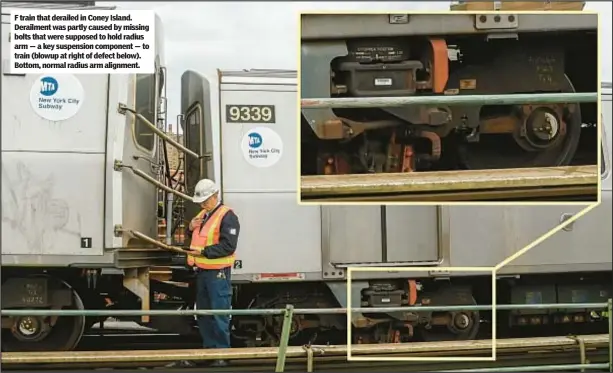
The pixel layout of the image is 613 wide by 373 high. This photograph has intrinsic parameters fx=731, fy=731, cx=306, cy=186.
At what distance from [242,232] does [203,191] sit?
0.46 m

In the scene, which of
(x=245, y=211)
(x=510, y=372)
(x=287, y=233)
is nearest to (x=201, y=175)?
(x=245, y=211)

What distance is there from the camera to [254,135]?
4.37 meters

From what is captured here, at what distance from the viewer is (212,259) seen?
12.5ft

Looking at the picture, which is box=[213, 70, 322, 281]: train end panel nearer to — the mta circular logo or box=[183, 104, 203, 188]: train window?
the mta circular logo

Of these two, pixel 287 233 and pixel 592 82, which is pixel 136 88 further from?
pixel 592 82

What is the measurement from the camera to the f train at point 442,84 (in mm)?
3084

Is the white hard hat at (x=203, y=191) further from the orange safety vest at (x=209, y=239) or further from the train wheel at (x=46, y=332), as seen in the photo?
the train wheel at (x=46, y=332)

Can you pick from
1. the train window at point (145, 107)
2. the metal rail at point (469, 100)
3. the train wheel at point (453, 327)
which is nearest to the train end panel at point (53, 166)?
the train window at point (145, 107)

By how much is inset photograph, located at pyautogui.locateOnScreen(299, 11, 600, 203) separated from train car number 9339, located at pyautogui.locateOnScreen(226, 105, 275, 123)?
97 centimetres

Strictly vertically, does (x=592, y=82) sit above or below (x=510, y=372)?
above

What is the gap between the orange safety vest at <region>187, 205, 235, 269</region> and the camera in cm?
382

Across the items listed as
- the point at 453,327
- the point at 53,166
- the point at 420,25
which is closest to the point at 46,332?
the point at 53,166

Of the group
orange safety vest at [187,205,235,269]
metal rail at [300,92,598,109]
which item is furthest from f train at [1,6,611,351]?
metal rail at [300,92,598,109]

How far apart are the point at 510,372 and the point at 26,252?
8.25 ft
